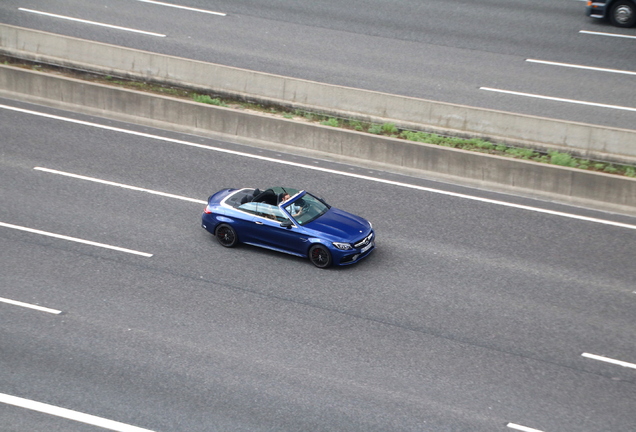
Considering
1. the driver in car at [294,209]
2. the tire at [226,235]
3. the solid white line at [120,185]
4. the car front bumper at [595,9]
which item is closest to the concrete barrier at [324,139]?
the solid white line at [120,185]

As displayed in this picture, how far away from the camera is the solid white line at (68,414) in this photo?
10344mm

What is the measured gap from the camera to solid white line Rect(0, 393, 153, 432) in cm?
1034

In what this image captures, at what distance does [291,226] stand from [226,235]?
1.43 meters

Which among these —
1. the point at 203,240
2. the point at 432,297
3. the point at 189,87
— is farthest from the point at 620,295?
the point at 189,87

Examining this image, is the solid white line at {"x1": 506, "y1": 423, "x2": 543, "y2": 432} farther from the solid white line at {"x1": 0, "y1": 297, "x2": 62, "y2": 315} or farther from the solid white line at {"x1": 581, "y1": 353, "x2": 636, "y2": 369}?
the solid white line at {"x1": 0, "y1": 297, "x2": 62, "y2": 315}

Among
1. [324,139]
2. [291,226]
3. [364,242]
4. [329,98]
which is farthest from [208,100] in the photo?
[364,242]

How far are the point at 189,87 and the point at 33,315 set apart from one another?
10.2 m

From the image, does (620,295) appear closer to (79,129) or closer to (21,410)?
(21,410)

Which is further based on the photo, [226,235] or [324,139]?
[324,139]

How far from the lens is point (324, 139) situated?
19047 mm

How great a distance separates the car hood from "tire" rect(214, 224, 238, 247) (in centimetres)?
155

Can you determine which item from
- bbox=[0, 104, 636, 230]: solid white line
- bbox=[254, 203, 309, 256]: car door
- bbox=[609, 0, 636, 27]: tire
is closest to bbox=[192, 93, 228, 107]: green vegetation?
bbox=[0, 104, 636, 230]: solid white line

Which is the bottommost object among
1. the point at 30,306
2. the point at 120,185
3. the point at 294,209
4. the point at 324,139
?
the point at 30,306

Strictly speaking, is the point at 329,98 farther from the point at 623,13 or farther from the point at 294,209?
the point at 623,13
